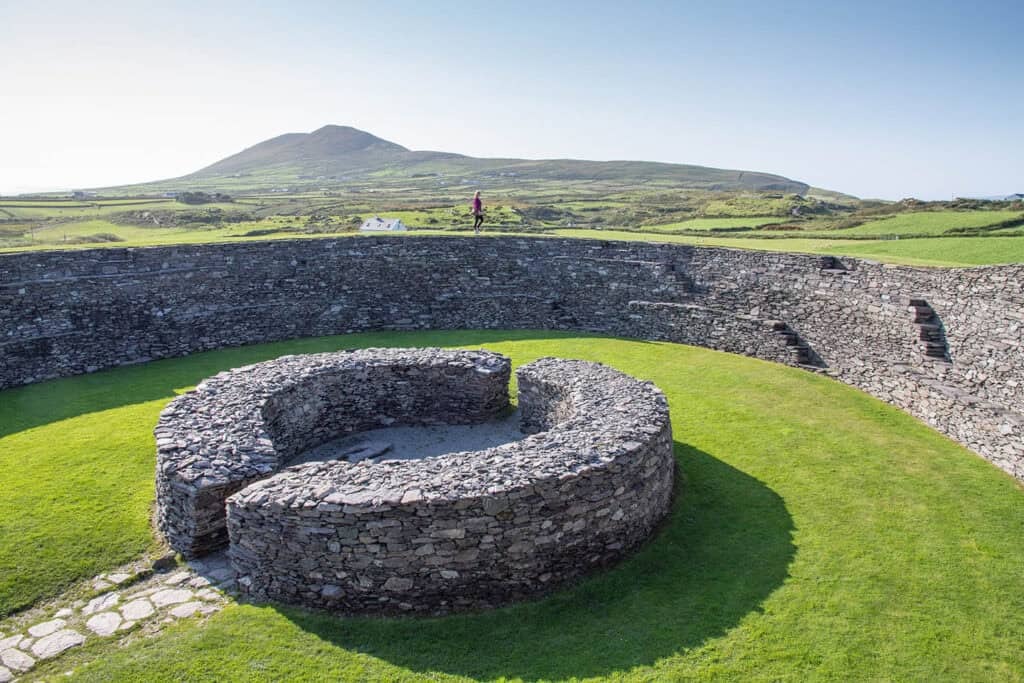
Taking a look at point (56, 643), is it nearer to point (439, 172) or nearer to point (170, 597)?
point (170, 597)

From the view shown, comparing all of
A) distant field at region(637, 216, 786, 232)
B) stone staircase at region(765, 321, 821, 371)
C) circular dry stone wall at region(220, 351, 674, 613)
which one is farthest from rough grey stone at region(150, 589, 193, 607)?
distant field at region(637, 216, 786, 232)

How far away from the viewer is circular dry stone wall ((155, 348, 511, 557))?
11148 mm

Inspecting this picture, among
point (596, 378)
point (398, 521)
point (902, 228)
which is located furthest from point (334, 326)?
point (902, 228)

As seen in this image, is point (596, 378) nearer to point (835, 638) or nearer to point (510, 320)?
point (835, 638)

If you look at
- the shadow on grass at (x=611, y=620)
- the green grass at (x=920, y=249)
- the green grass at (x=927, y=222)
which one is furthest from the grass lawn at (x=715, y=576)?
the green grass at (x=927, y=222)

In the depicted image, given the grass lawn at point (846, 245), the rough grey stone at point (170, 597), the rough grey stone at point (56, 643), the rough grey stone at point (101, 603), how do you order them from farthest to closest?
the grass lawn at point (846, 245) < the rough grey stone at point (170, 597) < the rough grey stone at point (101, 603) < the rough grey stone at point (56, 643)

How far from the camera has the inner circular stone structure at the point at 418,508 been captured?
9438mm

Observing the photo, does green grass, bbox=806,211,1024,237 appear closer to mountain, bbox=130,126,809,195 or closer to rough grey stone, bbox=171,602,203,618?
rough grey stone, bbox=171,602,203,618

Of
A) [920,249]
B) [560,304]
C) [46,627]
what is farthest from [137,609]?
[920,249]

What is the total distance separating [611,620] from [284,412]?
9.48 metres

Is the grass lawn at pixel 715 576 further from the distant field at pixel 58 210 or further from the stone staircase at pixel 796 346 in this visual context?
the distant field at pixel 58 210

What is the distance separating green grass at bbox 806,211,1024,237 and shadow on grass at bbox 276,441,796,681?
22145 millimetres

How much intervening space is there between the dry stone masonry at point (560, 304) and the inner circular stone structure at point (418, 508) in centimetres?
914

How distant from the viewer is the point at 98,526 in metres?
11.9
